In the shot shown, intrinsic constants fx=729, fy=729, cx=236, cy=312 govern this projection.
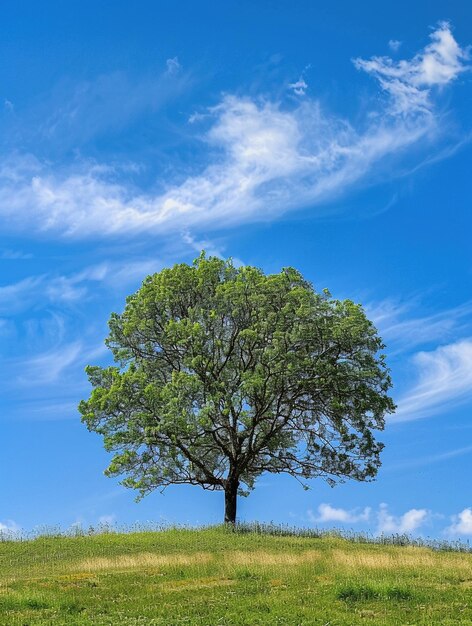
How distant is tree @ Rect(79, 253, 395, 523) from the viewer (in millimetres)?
42281

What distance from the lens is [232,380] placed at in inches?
1706

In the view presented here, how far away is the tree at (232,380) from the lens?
42281 mm

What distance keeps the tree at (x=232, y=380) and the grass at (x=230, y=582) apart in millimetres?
7026

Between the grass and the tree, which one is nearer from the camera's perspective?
the grass

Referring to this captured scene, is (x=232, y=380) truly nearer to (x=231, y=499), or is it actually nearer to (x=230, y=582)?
(x=231, y=499)

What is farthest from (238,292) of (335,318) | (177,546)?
(177,546)

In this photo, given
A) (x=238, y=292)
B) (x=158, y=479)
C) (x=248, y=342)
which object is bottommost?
(x=158, y=479)

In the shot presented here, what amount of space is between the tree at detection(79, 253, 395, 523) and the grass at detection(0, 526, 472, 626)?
7026 mm

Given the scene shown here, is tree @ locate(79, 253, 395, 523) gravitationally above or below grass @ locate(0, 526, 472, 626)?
above

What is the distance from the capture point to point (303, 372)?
43406mm

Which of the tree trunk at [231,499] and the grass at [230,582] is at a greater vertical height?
the tree trunk at [231,499]

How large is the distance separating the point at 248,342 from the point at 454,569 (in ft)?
63.8

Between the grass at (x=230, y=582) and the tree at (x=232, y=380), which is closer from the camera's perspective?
the grass at (x=230, y=582)

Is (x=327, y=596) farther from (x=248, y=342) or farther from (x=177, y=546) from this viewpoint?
(x=248, y=342)
